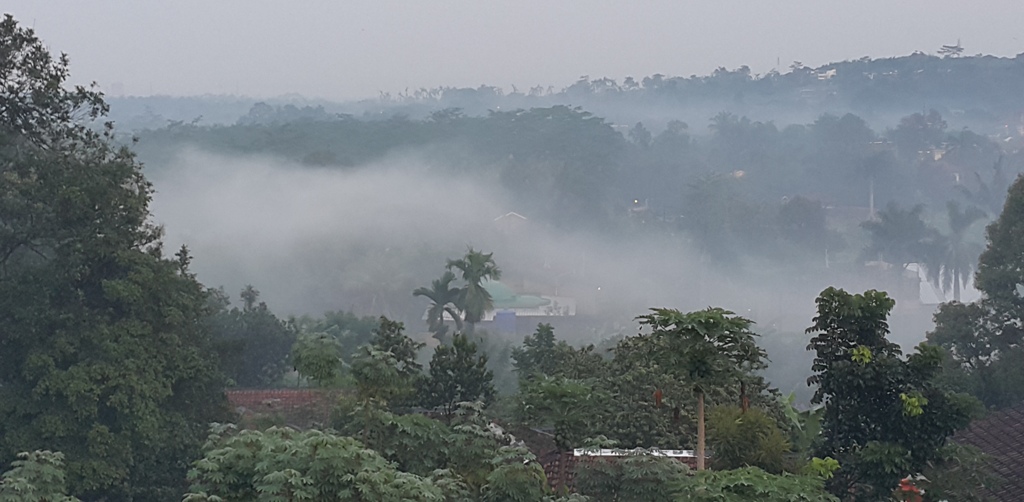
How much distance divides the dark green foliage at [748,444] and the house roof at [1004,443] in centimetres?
354

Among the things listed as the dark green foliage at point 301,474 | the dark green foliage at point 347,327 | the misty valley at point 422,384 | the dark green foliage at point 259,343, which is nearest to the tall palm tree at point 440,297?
the misty valley at point 422,384

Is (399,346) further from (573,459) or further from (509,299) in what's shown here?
(509,299)

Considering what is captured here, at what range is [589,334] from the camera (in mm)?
53750

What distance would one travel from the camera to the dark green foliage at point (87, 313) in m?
16.5

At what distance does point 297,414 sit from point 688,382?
9004mm

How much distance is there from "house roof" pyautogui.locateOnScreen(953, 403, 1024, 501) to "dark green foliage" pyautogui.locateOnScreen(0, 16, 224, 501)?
10960 mm

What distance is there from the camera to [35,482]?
11.8 m

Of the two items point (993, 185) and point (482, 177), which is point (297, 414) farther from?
point (993, 185)

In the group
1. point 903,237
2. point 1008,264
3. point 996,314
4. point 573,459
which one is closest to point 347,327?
point 996,314

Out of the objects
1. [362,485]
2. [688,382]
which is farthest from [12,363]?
[688,382]

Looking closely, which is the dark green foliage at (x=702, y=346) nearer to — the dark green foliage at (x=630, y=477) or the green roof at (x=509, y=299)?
the dark green foliage at (x=630, y=477)

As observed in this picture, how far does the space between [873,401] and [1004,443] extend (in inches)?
210

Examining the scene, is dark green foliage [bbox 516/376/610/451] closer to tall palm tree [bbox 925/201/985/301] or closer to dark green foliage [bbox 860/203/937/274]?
tall palm tree [bbox 925/201/985/301]

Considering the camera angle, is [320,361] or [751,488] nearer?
[751,488]
